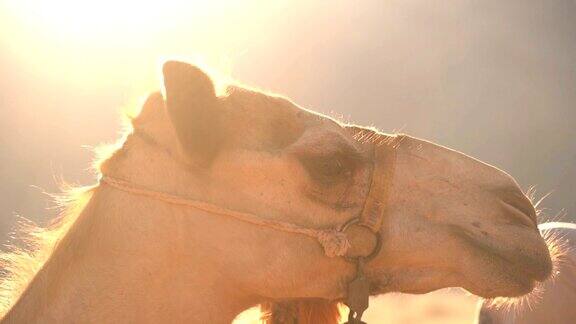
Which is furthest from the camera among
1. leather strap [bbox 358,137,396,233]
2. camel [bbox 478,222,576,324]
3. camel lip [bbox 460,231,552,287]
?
camel [bbox 478,222,576,324]

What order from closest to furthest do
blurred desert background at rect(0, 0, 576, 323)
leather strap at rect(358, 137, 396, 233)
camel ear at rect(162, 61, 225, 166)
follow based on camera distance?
camel ear at rect(162, 61, 225, 166) < leather strap at rect(358, 137, 396, 233) < blurred desert background at rect(0, 0, 576, 323)

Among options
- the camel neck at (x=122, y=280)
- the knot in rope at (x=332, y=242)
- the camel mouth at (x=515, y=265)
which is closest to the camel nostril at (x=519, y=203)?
the camel mouth at (x=515, y=265)

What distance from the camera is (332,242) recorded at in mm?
2748

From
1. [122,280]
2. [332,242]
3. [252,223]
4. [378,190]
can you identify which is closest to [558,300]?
[378,190]

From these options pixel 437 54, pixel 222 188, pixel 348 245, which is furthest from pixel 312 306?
pixel 437 54

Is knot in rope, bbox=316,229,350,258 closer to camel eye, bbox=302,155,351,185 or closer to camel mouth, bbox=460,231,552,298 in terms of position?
camel eye, bbox=302,155,351,185

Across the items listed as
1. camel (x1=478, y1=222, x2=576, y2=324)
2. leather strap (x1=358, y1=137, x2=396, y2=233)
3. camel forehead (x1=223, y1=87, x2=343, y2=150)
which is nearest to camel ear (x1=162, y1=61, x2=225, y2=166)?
camel forehead (x1=223, y1=87, x2=343, y2=150)

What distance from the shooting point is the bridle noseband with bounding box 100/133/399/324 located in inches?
106

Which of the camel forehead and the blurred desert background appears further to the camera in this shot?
the blurred desert background

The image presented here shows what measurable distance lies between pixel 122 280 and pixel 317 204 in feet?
2.56

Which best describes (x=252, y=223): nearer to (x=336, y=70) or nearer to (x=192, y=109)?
(x=192, y=109)

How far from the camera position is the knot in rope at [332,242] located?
275 cm

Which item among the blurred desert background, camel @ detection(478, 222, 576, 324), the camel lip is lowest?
the camel lip

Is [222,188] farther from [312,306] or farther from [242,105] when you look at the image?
[312,306]
